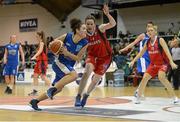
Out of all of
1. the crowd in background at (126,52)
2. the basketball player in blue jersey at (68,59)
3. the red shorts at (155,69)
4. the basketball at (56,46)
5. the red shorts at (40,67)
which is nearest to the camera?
the basketball at (56,46)

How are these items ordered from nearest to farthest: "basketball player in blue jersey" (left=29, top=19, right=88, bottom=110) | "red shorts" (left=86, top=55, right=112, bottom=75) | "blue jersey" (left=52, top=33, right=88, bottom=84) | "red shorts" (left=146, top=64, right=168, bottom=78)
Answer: "basketball player in blue jersey" (left=29, top=19, right=88, bottom=110) → "blue jersey" (left=52, top=33, right=88, bottom=84) → "red shorts" (left=86, top=55, right=112, bottom=75) → "red shorts" (left=146, top=64, right=168, bottom=78)

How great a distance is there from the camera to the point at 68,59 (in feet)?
26.5

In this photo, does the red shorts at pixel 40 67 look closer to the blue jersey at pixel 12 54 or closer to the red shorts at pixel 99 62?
the blue jersey at pixel 12 54

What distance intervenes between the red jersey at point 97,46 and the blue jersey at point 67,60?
451mm

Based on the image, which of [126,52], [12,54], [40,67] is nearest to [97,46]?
[40,67]

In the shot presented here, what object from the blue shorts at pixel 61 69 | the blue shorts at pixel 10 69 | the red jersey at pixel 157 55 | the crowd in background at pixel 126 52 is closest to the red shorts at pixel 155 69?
the red jersey at pixel 157 55

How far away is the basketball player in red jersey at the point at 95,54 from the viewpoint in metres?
8.60

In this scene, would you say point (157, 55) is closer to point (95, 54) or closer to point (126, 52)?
point (95, 54)

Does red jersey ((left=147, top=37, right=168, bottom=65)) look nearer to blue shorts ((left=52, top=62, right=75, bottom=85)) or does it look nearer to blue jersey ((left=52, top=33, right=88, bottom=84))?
blue jersey ((left=52, top=33, right=88, bottom=84))

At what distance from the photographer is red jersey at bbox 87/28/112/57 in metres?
8.66

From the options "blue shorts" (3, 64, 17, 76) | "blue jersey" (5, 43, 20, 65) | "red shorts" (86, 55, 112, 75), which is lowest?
"blue shorts" (3, 64, 17, 76)

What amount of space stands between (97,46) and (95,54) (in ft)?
0.59

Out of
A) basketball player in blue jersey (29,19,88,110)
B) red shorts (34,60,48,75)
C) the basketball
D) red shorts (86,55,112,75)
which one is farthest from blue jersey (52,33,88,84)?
red shorts (34,60,48,75)

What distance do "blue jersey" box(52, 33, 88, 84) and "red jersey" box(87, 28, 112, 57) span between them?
45cm
